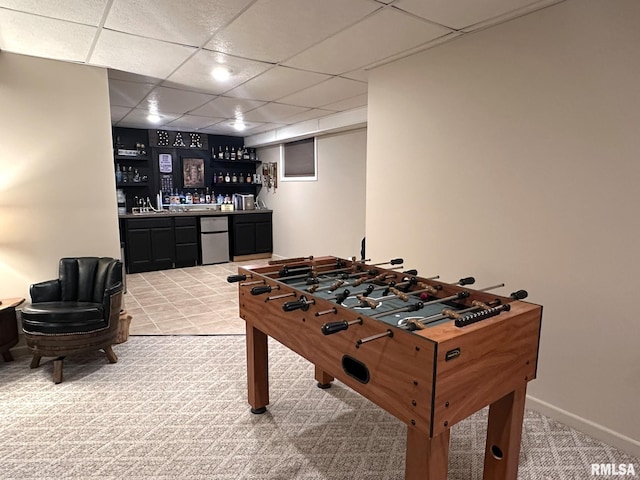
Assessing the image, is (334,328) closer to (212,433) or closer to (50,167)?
(212,433)

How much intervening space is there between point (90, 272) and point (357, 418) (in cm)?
251

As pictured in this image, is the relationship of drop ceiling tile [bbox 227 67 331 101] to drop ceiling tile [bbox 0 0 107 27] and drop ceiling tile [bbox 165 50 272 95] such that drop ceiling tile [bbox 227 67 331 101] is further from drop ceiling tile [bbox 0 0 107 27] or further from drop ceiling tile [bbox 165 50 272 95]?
drop ceiling tile [bbox 0 0 107 27]

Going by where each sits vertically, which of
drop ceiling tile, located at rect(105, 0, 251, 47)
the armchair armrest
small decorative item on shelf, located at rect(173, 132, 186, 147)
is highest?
drop ceiling tile, located at rect(105, 0, 251, 47)

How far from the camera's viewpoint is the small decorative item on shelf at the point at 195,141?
7.40m

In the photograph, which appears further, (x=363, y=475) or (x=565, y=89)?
(x=565, y=89)

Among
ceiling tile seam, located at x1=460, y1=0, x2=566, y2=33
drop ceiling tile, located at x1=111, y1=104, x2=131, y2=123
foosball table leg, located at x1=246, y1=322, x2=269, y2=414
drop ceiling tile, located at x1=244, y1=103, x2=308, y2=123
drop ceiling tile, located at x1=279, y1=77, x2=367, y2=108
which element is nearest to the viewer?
ceiling tile seam, located at x1=460, y1=0, x2=566, y2=33

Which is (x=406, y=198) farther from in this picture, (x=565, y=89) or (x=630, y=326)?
(x=630, y=326)

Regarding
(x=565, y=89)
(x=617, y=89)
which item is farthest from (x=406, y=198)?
(x=617, y=89)

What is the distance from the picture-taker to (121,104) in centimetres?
482

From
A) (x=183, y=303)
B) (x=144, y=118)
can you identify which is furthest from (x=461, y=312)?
(x=144, y=118)

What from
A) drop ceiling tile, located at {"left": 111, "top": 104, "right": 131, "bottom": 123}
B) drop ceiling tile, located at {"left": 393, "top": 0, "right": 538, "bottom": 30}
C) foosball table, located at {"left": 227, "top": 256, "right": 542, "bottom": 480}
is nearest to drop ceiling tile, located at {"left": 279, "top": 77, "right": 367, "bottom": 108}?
drop ceiling tile, located at {"left": 393, "top": 0, "right": 538, "bottom": 30}

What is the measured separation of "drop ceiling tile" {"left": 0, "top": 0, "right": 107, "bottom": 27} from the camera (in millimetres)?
2172

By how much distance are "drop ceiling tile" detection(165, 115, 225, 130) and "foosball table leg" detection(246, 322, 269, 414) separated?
4.25 meters

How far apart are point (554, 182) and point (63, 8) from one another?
3057 millimetres
